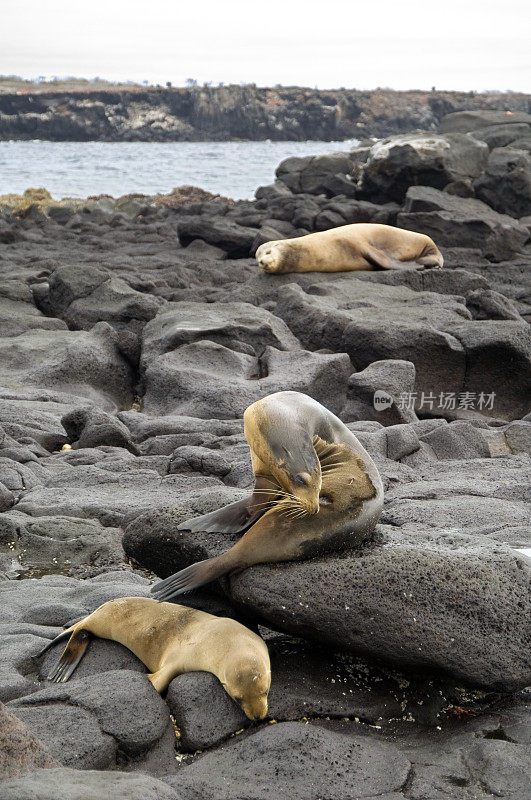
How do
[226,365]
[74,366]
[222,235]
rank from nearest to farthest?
1. [226,365]
2. [74,366]
3. [222,235]

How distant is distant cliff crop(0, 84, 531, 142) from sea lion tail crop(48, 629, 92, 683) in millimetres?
103143

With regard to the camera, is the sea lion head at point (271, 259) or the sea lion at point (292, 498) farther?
the sea lion head at point (271, 259)

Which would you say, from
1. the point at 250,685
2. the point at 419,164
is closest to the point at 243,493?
the point at 250,685

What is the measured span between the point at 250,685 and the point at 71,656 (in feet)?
2.97

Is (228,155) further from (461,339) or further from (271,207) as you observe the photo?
(461,339)

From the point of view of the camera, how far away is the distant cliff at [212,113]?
101750 millimetres

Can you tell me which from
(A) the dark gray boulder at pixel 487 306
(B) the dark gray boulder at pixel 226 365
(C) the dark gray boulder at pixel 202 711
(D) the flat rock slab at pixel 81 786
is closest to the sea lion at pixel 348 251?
(A) the dark gray boulder at pixel 487 306

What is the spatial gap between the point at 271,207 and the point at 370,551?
60.1 feet

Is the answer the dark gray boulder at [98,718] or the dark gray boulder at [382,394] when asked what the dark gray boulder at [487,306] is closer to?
the dark gray boulder at [382,394]

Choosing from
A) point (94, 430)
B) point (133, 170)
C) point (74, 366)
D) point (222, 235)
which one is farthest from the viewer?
point (133, 170)

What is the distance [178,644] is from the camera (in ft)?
12.0

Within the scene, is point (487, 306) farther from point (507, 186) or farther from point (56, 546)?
point (507, 186)

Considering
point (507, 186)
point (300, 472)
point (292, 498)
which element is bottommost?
point (292, 498)

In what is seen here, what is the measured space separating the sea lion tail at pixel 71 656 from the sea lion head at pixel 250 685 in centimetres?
76
